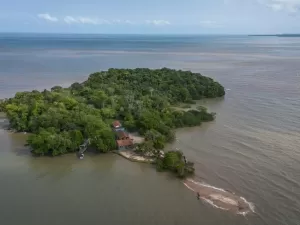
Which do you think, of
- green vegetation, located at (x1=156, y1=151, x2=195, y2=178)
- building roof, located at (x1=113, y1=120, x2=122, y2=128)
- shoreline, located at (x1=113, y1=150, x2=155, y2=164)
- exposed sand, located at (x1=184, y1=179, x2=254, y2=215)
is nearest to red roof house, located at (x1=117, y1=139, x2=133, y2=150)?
shoreline, located at (x1=113, y1=150, x2=155, y2=164)

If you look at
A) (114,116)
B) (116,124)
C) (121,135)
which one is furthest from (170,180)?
(114,116)

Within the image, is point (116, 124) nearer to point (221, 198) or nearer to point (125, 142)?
point (125, 142)

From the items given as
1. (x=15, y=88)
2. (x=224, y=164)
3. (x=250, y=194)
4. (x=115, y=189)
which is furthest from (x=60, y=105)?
(x=15, y=88)

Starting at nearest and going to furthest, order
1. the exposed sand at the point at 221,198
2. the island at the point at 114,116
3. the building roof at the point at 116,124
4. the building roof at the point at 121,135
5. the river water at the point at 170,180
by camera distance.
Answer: the river water at the point at 170,180 < the exposed sand at the point at 221,198 < the island at the point at 114,116 < the building roof at the point at 121,135 < the building roof at the point at 116,124

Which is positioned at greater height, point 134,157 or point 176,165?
point 176,165

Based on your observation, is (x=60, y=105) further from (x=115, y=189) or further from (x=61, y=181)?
(x=115, y=189)

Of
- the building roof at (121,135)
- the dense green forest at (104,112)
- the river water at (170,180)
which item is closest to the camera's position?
the river water at (170,180)

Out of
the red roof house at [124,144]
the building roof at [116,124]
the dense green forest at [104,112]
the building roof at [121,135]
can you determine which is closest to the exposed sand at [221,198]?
the dense green forest at [104,112]

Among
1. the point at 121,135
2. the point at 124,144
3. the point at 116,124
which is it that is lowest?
the point at 124,144

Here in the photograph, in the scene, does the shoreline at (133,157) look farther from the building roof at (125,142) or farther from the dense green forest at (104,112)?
the dense green forest at (104,112)
